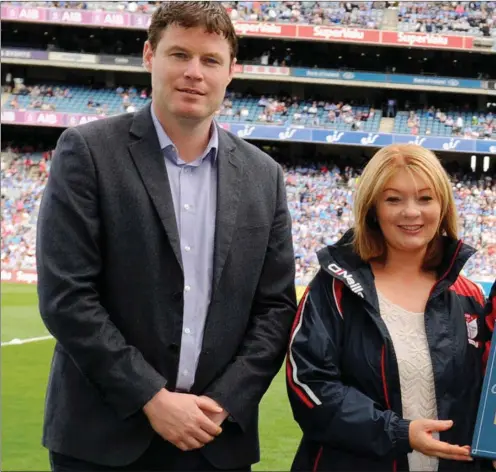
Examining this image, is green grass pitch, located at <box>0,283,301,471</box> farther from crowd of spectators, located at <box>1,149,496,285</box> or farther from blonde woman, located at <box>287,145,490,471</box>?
crowd of spectators, located at <box>1,149,496,285</box>

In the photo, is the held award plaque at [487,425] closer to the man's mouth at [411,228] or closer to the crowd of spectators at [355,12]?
the man's mouth at [411,228]

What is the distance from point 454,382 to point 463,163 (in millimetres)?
19056

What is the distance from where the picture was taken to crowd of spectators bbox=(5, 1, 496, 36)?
75.3 feet

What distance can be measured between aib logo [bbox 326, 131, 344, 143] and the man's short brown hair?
21174 mm

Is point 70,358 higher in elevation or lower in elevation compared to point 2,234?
higher

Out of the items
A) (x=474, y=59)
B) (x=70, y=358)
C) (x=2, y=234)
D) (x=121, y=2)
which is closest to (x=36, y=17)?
(x=121, y=2)

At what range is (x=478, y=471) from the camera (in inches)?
85.8

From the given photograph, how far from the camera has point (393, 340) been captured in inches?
84.7

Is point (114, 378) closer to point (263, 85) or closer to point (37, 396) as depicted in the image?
point (37, 396)

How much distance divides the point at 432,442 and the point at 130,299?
0.88 metres

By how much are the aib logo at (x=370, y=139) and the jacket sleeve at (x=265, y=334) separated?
20570 millimetres

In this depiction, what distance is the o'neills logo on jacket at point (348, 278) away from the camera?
2170mm

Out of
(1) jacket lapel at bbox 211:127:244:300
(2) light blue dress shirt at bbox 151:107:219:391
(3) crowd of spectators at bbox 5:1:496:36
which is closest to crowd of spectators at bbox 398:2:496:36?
(3) crowd of spectators at bbox 5:1:496:36

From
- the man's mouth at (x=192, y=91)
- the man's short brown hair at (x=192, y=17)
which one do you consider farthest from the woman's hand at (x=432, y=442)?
the man's short brown hair at (x=192, y=17)
